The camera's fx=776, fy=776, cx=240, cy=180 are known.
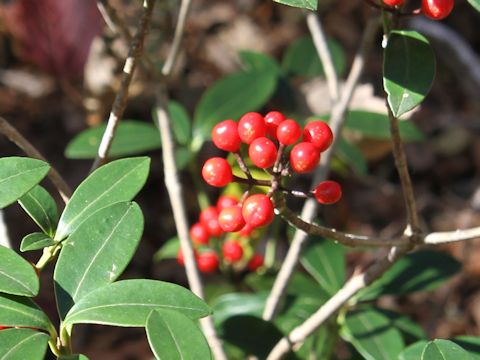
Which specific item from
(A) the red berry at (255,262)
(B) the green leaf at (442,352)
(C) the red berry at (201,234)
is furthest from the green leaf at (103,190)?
(A) the red berry at (255,262)

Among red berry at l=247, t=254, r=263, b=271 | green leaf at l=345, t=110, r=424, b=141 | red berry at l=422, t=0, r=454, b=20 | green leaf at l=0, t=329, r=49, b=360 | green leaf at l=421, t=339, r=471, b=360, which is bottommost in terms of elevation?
red berry at l=247, t=254, r=263, b=271

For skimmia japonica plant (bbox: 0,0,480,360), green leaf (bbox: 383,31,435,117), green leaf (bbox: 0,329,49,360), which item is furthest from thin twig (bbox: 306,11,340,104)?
green leaf (bbox: 0,329,49,360)

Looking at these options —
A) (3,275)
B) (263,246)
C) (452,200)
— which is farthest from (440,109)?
(3,275)

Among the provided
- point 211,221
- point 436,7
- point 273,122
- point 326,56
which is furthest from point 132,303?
point 326,56

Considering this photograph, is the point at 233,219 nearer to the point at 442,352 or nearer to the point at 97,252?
the point at 97,252

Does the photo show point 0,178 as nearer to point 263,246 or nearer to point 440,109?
point 263,246

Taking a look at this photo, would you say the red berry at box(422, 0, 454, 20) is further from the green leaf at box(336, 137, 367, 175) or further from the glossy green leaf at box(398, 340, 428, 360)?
the green leaf at box(336, 137, 367, 175)

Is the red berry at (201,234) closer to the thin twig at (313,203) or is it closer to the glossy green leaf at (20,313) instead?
the thin twig at (313,203)
